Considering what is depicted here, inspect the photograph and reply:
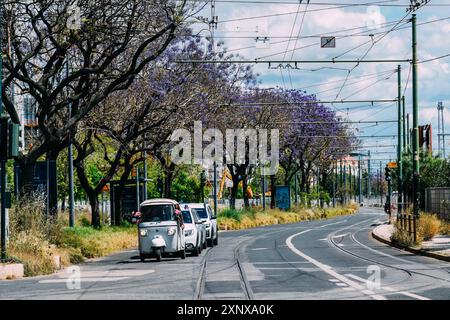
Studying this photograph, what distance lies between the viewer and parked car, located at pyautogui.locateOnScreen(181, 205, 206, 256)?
101 feet

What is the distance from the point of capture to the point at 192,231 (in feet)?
102

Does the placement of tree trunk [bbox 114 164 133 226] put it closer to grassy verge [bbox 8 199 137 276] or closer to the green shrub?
grassy verge [bbox 8 199 137 276]

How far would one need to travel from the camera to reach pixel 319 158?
290 ft

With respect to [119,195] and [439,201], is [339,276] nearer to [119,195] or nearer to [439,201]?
[119,195]

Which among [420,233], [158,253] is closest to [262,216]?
[420,233]

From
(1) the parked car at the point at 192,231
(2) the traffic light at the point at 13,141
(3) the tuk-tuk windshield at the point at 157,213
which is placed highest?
(2) the traffic light at the point at 13,141

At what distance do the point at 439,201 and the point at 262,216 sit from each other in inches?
1006

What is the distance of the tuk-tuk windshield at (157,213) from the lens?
2878 centimetres

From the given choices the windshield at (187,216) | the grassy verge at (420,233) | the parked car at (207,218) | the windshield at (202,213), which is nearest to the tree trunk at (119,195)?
the parked car at (207,218)

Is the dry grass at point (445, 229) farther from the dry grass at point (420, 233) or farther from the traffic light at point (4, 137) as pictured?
the traffic light at point (4, 137)

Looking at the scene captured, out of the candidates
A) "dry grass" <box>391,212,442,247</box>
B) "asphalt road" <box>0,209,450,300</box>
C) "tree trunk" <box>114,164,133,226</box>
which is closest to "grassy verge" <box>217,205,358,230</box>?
"tree trunk" <box>114,164,133,226</box>

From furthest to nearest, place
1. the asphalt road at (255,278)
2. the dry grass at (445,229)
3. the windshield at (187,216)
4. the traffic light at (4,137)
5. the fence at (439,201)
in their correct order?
the fence at (439,201) < the dry grass at (445,229) < the windshield at (187,216) < the traffic light at (4,137) < the asphalt road at (255,278)

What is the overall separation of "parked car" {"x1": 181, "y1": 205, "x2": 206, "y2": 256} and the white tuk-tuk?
163 centimetres
